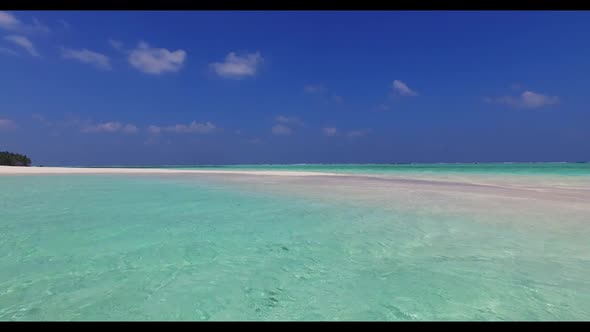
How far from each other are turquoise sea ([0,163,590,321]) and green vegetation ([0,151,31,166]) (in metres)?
43.0

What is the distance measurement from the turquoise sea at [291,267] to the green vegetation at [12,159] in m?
43.0

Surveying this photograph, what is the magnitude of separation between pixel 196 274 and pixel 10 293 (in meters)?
1.45

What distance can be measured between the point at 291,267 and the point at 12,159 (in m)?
49.0

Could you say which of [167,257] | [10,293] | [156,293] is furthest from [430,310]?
[10,293]

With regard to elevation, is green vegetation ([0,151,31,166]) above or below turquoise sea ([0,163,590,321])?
above

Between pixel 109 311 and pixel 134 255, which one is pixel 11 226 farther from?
pixel 109 311

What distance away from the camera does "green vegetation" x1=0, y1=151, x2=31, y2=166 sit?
36312mm

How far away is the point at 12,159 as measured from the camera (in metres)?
37.0

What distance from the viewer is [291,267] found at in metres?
3.20

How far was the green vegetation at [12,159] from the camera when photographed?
119ft

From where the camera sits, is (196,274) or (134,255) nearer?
(196,274)

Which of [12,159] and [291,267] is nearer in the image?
[291,267]

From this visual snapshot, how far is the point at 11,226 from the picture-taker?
471cm
